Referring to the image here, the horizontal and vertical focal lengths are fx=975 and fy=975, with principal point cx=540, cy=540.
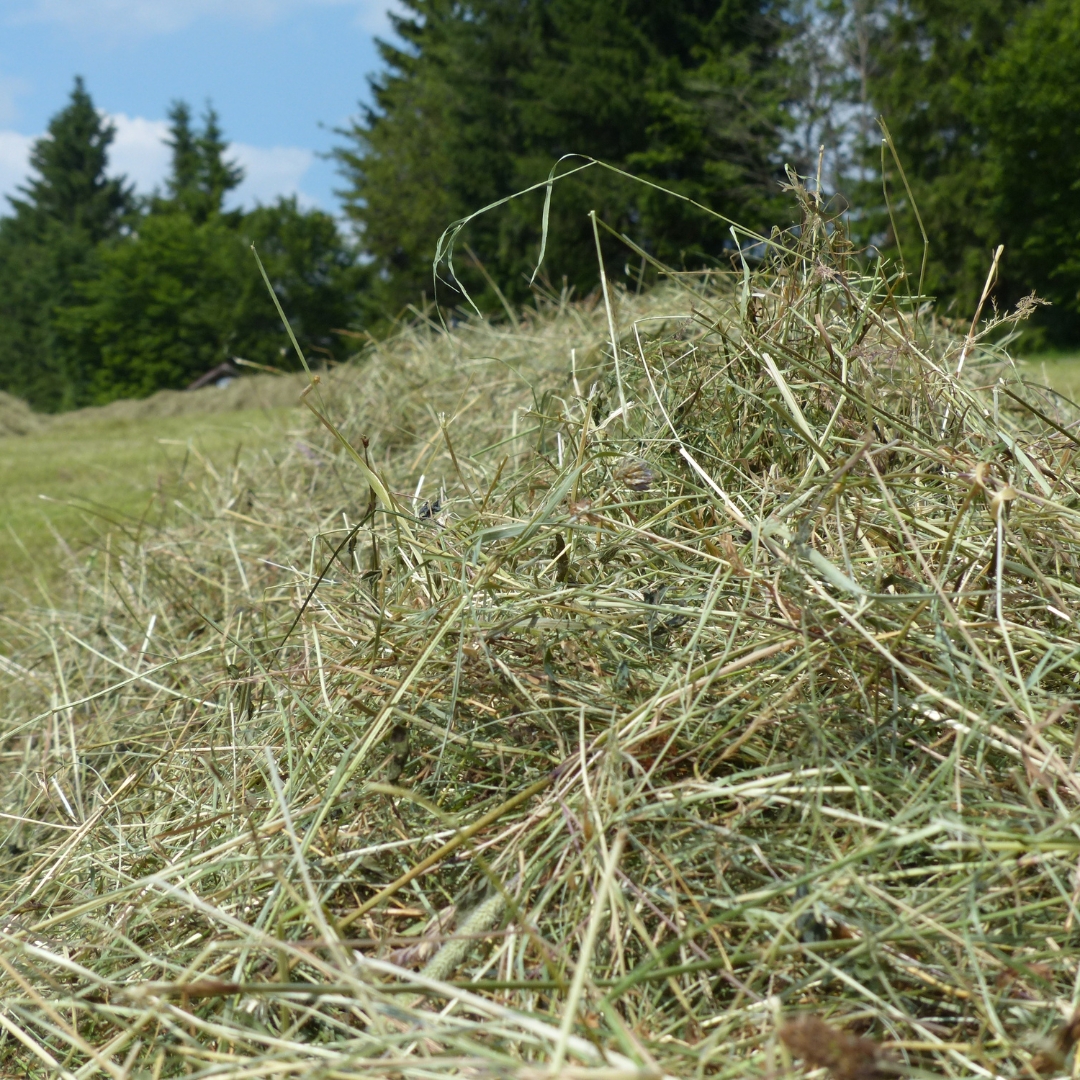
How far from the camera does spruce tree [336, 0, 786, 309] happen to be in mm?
16344

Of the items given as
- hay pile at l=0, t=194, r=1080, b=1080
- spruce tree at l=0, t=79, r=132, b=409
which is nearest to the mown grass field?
hay pile at l=0, t=194, r=1080, b=1080

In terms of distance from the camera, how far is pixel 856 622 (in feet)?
3.29

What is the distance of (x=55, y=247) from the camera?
31188 millimetres

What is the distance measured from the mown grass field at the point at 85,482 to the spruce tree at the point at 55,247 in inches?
960

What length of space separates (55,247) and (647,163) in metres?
22.7

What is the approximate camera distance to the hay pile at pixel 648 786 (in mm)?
807

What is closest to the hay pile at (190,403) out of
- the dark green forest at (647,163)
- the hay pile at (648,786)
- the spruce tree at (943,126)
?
the dark green forest at (647,163)

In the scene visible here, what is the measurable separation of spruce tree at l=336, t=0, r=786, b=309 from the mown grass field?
982cm

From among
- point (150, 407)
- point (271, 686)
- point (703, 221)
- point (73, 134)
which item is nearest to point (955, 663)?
point (271, 686)

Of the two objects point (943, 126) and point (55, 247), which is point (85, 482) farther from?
point (55, 247)

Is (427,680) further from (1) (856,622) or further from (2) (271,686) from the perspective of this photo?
(1) (856,622)

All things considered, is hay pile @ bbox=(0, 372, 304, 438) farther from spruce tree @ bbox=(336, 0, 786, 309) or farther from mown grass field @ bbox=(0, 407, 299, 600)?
spruce tree @ bbox=(336, 0, 786, 309)

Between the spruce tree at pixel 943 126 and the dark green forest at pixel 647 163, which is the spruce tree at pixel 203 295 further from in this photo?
the spruce tree at pixel 943 126

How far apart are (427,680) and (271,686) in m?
0.27
